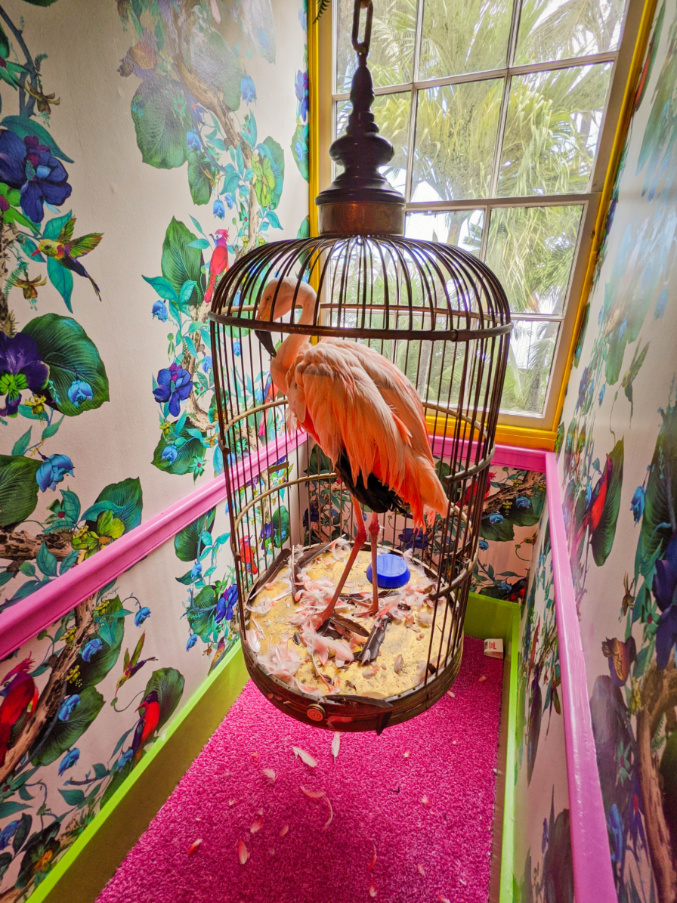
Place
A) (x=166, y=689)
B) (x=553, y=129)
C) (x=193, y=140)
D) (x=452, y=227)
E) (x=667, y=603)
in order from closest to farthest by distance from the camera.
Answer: (x=667, y=603) < (x=193, y=140) < (x=166, y=689) < (x=553, y=129) < (x=452, y=227)

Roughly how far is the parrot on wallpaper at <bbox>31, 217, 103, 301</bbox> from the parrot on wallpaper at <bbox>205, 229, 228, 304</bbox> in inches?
15.7

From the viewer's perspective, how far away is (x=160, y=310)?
1.18 meters

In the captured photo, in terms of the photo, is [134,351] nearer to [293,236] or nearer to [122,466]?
[122,466]

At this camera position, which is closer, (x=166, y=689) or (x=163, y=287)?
(x=163, y=287)

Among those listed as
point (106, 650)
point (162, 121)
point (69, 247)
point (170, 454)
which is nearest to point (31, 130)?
point (69, 247)

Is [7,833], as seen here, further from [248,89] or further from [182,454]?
[248,89]

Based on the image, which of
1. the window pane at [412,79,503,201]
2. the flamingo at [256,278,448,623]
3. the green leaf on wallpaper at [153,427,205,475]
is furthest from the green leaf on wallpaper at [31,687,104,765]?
the window pane at [412,79,503,201]

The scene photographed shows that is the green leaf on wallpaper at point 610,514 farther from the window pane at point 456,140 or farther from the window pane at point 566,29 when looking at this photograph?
the window pane at point 566,29

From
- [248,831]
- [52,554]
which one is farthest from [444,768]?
[52,554]

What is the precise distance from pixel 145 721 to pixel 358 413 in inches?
47.4

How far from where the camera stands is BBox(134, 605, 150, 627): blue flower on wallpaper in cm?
125

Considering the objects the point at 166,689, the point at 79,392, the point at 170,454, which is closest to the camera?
the point at 79,392

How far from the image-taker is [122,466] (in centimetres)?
113

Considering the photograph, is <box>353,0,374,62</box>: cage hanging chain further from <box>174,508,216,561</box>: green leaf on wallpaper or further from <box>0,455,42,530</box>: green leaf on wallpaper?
<box>174,508,216,561</box>: green leaf on wallpaper
